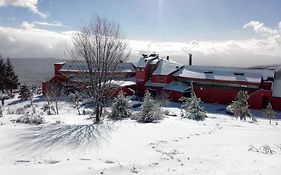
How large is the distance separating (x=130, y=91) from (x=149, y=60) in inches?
310

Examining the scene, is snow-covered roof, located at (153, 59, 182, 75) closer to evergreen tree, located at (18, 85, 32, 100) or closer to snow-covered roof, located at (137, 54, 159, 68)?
snow-covered roof, located at (137, 54, 159, 68)

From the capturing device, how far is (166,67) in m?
54.5

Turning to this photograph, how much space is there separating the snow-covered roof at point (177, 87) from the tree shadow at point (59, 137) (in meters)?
31.3

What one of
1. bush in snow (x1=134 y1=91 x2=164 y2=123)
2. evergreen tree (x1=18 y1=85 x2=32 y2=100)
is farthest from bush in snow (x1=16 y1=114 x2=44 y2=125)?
evergreen tree (x1=18 y1=85 x2=32 y2=100)

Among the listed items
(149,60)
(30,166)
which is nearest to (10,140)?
(30,166)

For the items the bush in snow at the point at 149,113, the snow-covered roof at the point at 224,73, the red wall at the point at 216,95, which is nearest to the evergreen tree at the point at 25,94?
the snow-covered roof at the point at 224,73

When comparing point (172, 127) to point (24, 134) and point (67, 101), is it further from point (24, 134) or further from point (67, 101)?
point (67, 101)

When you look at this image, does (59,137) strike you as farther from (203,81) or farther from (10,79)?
(10,79)

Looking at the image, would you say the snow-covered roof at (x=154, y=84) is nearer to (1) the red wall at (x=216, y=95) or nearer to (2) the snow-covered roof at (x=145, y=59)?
(2) the snow-covered roof at (x=145, y=59)

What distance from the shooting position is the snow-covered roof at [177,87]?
157 feet

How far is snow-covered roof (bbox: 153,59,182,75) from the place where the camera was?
53.2m

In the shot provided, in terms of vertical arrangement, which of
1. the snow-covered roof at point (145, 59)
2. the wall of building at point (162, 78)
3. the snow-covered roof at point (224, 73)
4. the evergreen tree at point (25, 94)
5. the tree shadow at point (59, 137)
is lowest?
the evergreen tree at point (25, 94)

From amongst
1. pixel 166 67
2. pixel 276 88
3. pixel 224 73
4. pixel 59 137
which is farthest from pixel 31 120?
pixel 166 67

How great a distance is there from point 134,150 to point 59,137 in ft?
15.0
